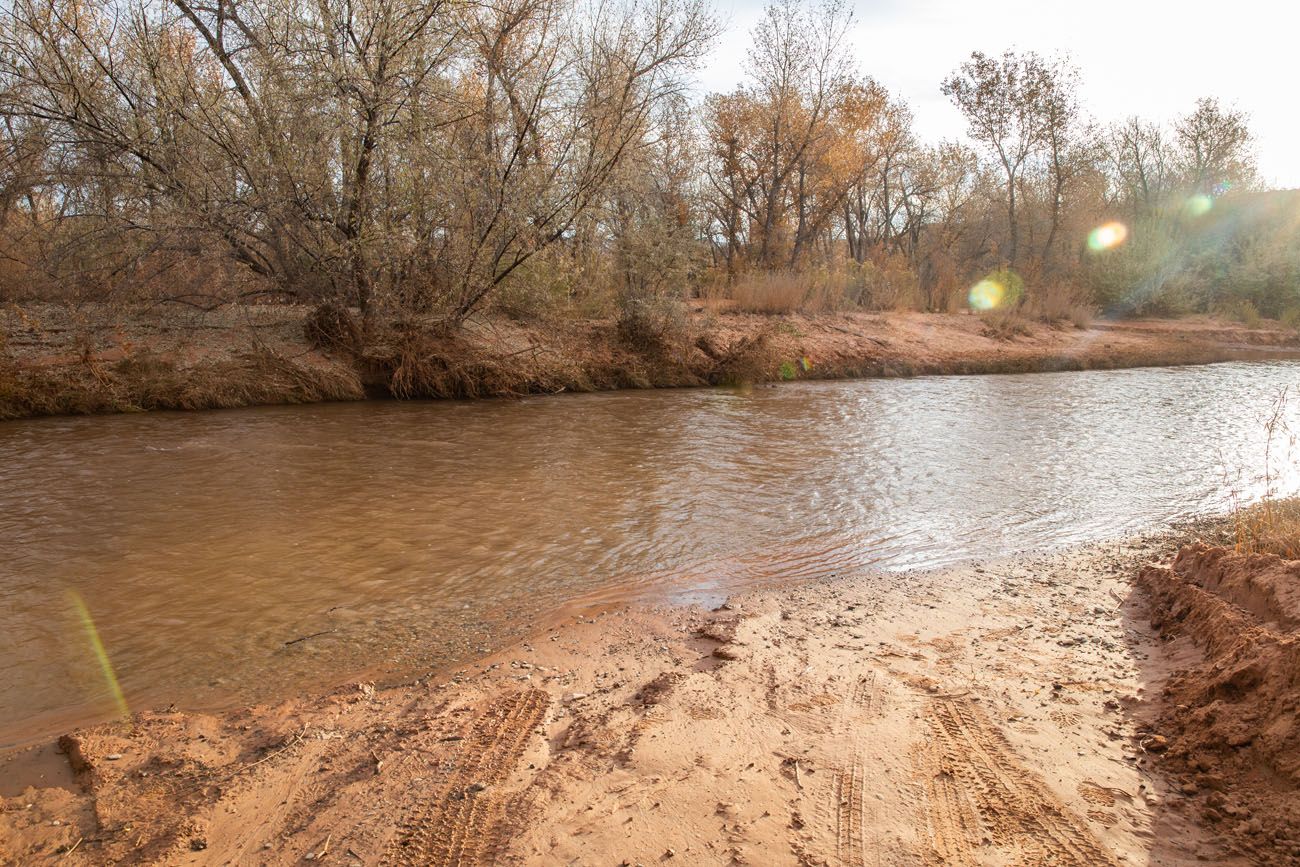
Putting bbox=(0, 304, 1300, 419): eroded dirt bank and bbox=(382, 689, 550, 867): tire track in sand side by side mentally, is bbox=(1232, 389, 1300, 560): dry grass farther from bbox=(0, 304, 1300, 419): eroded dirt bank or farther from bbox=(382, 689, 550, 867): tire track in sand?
bbox=(0, 304, 1300, 419): eroded dirt bank

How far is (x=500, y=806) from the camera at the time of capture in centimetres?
238

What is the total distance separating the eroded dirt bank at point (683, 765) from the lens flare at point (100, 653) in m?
0.41

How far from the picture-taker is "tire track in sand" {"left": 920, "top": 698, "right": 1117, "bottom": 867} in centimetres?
216

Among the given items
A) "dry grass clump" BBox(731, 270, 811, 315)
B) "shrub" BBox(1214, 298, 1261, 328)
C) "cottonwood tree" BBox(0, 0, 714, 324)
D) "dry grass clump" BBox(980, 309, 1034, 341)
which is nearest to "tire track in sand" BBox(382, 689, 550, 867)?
"cottonwood tree" BBox(0, 0, 714, 324)

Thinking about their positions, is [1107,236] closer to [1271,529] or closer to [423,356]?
[423,356]

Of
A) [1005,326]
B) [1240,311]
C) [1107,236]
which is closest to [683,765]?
[1005,326]

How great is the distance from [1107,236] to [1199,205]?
28.2 ft

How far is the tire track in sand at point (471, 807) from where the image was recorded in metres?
2.18

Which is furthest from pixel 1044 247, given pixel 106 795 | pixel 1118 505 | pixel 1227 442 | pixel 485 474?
pixel 106 795

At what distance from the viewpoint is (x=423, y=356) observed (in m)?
12.6

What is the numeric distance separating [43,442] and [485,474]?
212 inches

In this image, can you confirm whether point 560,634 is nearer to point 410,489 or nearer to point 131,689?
point 131,689

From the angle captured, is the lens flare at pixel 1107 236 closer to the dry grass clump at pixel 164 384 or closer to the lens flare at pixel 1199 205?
the lens flare at pixel 1199 205

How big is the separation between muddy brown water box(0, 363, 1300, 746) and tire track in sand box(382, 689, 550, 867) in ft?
2.91
